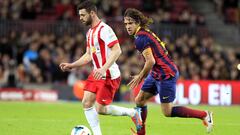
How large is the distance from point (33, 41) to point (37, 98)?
2072 mm

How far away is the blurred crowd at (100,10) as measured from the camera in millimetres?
24094

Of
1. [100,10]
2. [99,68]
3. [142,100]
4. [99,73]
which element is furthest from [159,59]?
[100,10]

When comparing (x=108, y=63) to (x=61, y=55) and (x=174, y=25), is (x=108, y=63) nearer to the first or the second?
(x=61, y=55)

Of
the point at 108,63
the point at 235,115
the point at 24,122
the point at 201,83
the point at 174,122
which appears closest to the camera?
the point at 108,63

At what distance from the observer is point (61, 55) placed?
885 inches

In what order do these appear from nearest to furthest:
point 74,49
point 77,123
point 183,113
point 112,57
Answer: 1. point 112,57
2. point 183,113
3. point 77,123
4. point 74,49

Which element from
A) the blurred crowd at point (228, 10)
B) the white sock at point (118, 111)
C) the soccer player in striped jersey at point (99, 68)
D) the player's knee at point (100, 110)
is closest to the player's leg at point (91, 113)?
the soccer player in striped jersey at point (99, 68)

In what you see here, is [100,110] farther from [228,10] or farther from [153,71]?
[228,10]

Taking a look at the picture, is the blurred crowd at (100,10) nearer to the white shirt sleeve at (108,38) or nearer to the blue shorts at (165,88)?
the blue shorts at (165,88)

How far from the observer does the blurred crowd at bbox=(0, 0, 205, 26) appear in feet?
79.0


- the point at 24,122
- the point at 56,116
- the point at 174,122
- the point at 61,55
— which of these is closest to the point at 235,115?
the point at 174,122

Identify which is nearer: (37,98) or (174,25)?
(37,98)

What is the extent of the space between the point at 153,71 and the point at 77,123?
344cm

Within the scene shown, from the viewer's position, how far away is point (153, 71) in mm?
10773
